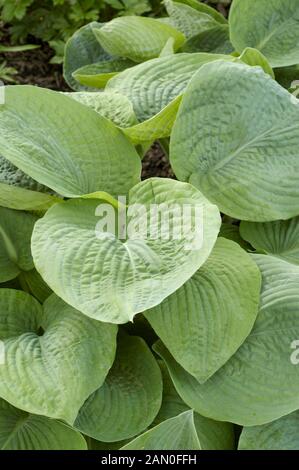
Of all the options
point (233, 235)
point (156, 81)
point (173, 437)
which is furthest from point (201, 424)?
point (156, 81)

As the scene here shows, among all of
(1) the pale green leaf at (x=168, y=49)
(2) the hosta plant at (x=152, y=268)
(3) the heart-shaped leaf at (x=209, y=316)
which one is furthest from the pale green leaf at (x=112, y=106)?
(3) the heart-shaped leaf at (x=209, y=316)

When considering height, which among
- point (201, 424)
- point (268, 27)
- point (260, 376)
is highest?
point (268, 27)

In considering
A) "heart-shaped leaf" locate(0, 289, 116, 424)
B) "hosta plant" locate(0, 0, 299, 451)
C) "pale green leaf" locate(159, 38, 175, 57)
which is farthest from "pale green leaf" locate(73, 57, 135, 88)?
"heart-shaped leaf" locate(0, 289, 116, 424)

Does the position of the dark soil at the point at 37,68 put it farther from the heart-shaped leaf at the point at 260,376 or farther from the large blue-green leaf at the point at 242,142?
the heart-shaped leaf at the point at 260,376

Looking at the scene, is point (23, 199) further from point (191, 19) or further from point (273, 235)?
point (191, 19)
